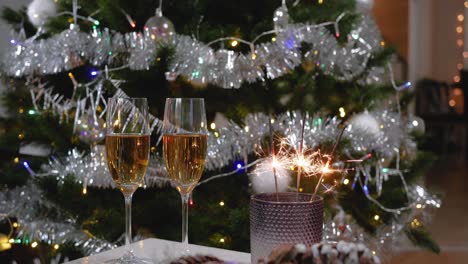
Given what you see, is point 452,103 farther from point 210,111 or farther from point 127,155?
point 127,155

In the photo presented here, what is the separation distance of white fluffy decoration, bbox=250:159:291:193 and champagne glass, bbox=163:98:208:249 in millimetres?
715

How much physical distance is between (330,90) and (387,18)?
477cm

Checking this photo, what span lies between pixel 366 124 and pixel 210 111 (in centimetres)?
43

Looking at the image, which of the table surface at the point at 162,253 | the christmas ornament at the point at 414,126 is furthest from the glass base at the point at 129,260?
the christmas ornament at the point at 414,126

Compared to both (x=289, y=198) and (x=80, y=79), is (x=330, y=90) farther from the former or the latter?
(x=289, y=198)

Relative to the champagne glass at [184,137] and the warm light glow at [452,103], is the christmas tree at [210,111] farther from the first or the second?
the warm light glow at [452,103]

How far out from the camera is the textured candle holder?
671 millimetres

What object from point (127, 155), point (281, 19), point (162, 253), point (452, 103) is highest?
point (281, 19)

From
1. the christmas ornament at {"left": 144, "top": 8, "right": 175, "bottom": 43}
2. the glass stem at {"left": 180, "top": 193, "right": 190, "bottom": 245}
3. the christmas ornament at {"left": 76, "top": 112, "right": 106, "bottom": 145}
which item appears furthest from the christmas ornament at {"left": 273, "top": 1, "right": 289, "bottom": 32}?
the glass stem at {"left": 180, "top": 193, "right": 190, "bottom": 245}

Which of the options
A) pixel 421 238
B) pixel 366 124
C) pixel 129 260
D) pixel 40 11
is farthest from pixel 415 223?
pixel 129 260

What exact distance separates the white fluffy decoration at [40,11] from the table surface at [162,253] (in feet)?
3.74

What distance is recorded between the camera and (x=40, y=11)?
1.83 metres

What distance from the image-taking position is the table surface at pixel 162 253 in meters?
0.77

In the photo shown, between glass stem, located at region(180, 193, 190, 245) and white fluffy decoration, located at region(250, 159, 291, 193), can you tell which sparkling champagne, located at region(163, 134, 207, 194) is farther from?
white fluffy decoration, located at region(250, 159, 291, 193)
